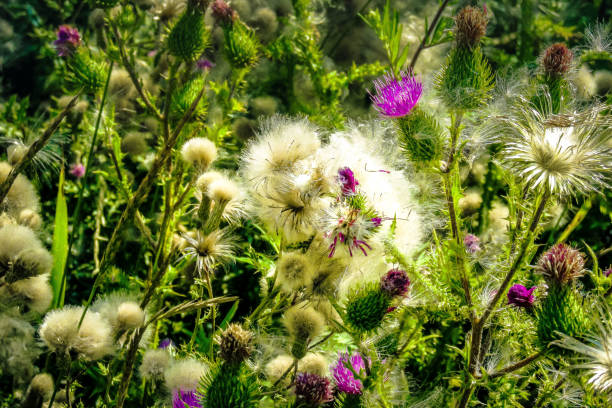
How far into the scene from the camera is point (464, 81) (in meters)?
1.15

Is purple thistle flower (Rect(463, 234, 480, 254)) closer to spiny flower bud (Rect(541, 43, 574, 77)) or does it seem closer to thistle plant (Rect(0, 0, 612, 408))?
thistle plant (Rect(0, 0, 612, 408))

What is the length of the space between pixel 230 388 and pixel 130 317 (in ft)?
1.26

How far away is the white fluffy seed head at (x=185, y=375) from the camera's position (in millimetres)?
1265

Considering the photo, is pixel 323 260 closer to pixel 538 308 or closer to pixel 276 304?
pixel 276 304

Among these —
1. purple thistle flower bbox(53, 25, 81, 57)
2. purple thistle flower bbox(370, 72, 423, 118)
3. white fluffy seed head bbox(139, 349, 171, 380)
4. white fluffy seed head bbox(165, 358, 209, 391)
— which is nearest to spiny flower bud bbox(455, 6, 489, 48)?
purple thistle flower bbox(370, 72, 423, 118)

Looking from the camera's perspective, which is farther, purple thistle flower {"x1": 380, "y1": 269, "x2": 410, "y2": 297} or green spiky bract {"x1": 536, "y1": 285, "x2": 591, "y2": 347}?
purple thistle flower {"x1": 380, "y1": 269, "x2": 410, "y2": 297}

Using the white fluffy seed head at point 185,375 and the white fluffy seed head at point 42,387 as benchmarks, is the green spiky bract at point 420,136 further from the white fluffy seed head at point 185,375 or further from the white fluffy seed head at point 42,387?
the white fluffy seed head at point 42,387

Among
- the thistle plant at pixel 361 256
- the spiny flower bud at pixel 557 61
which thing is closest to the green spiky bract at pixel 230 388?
the thistle plant at pixel 361 256

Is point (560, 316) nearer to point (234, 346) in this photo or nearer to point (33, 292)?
point (234, 346)

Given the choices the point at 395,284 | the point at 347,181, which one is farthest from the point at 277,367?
the point at 347,181

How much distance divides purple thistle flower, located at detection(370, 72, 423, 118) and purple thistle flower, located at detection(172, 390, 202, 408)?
2.65ft

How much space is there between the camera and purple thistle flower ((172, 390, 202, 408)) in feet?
4.00

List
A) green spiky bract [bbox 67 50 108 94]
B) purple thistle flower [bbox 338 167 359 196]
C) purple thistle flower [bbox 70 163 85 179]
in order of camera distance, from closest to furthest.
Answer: purple thistle flower [bbox 338 167 359 196]
green spiky bract [bbox 67 50 108 94]
purple thistle flower [bbox 70 163 85 179]

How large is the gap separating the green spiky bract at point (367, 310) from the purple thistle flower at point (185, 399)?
42 cm
